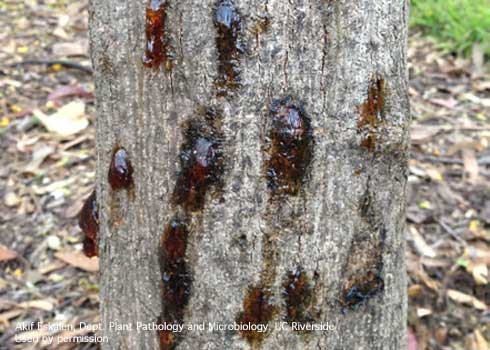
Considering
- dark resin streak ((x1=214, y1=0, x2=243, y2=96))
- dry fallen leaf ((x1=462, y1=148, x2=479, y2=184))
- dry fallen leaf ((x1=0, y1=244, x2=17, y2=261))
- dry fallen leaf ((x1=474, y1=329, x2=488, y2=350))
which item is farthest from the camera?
dry fallen leaf ((x1=462, y1=148, x2=479, y2=184))

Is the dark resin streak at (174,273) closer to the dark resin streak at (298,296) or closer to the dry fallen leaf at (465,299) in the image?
the dark resin streak at (298,296)

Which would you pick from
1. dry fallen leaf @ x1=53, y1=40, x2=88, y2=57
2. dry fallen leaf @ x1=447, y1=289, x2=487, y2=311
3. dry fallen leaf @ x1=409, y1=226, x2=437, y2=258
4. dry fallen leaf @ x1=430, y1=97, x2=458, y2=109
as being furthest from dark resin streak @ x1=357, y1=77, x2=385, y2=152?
dry fallen leaf @ x1=53, y1=40, x2=88, y2=57

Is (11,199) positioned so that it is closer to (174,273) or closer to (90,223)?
(90,223)

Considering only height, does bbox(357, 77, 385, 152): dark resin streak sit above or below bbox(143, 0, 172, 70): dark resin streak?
below

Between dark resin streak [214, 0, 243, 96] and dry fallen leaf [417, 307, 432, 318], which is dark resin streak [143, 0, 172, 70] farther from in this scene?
dry fallen leaf [417, 307, 432, 318]

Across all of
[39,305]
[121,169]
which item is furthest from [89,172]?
[121,169]

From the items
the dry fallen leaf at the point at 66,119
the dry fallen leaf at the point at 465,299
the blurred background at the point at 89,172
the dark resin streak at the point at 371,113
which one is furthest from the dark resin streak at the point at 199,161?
the dry fallen leaf at the point at 66,119

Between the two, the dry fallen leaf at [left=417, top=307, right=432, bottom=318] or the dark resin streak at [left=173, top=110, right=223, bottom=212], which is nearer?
the dark resin streak at [left=173, top=110, right=223, bottom=212]
